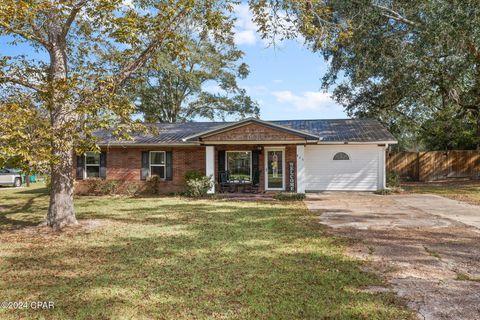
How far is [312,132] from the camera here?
1802cm

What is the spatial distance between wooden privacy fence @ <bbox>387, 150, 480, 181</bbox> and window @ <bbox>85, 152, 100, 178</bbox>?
18.8 meters

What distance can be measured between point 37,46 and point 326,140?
41.0 ft

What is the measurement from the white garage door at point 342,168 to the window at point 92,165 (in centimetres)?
1088

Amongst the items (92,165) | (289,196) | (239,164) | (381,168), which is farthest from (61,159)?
(381,168)

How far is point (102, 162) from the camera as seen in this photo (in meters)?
17.5

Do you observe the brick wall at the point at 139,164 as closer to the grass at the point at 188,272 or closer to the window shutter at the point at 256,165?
the window shutter at the point at 256,165

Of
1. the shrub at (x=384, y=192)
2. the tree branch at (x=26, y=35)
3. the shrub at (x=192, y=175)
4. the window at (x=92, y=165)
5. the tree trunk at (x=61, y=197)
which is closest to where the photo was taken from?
the tree branch at (x=26, y=35)

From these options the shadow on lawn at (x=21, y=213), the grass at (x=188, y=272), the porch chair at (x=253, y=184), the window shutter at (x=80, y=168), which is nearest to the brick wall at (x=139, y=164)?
the window shutter at (x=80, y=168)

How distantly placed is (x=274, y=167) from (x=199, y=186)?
12.6ft

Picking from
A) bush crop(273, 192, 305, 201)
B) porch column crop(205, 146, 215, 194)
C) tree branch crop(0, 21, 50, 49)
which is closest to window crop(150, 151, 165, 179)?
porch column crop(205, 146, 215, 194)

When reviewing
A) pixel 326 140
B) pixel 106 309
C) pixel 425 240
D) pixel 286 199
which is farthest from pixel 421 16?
pixel 106 309

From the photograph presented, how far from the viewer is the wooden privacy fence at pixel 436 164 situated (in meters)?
23.6

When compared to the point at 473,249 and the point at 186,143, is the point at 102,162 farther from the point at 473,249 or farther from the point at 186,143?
the point at 473,249

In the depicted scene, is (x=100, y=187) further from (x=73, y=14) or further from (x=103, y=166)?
(x=73, y=14)
